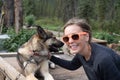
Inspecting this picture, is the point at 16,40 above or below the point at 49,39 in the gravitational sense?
below

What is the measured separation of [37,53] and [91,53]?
2527 mm

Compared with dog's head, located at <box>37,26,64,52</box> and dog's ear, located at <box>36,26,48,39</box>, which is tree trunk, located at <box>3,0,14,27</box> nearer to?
dog's head, located at <box>37,26,64,52</box>

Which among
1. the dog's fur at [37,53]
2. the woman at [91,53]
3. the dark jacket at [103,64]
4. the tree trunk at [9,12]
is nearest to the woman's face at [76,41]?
the woman at [91,53]

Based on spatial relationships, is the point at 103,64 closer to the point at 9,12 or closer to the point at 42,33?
the point at 42,33

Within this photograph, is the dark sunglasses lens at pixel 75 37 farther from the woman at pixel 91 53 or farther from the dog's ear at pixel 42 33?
the dog's ear at pixel 42 33

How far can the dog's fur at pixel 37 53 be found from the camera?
17.9 ft

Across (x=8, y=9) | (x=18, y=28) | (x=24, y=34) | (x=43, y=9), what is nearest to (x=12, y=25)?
(x=8, y=9)

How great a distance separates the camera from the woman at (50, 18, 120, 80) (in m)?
Result: 2.87

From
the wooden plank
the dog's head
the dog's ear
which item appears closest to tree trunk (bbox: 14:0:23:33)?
the wooden plank

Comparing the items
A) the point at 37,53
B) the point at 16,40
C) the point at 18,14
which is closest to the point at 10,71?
the point at 37,53

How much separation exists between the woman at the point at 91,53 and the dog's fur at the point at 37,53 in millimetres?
2312

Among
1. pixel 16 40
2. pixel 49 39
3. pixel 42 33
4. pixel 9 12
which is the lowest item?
pixel 16 40

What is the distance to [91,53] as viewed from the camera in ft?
10.0

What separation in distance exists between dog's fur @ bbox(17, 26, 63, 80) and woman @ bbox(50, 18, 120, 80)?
2312 millimetres
